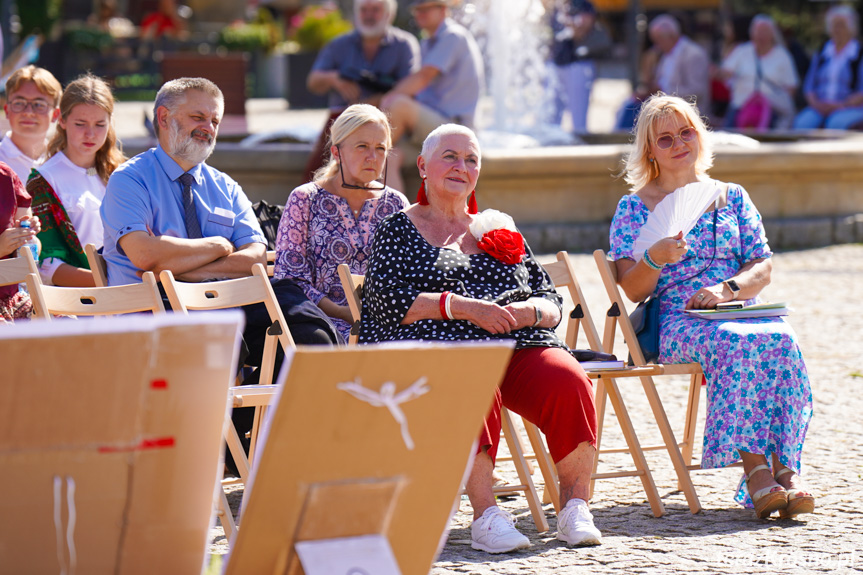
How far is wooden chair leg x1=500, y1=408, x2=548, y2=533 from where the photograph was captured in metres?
4.37

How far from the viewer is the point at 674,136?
200 inches

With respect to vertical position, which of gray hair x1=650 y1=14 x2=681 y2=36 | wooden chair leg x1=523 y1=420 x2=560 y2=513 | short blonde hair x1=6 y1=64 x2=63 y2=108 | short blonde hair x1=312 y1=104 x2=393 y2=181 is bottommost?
wooden chair leg x1=523 y1=420 x2=560 y2=513

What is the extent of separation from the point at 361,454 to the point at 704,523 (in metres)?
2.36

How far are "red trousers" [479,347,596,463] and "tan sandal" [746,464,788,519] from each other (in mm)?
676

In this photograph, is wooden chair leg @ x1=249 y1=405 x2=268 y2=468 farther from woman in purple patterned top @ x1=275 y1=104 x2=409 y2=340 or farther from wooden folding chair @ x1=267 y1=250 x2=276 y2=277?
wooden folding chair @ x1=267 y1=250 x2=276 y2=277

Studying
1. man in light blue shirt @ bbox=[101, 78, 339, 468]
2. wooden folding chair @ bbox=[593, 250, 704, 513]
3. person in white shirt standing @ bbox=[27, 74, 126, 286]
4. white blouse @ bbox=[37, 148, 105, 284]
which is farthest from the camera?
white blouse @ bbox=[37, 148, 105, 284]

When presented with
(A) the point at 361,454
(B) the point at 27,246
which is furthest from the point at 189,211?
(A) the point at 361,454

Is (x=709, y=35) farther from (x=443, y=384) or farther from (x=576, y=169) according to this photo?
(x=443, y=384)

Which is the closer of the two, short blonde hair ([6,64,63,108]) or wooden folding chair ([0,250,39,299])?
wooden folding chair ([0,250,39,299])

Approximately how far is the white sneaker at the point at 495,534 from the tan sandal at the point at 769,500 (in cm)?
92

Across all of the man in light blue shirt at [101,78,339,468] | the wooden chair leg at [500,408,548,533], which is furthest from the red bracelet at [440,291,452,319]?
the man in light blue shirt at [101,78,339,468]

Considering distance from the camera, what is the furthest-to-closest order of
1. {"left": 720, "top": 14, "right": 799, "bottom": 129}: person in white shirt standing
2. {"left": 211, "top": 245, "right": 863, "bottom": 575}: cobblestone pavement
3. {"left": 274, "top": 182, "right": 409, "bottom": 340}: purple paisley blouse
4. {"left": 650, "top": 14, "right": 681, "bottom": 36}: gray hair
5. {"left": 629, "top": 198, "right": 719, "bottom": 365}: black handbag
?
{"left": 650, "top": 14, "right": 681, "bottom": 36}: gray hair → {"left": 720, "top": 14, "right": 799, "bottom": 129}: person in white shirt standing → {"left": 274, "top": 182, "right": 409, "bottom": 340}: purple paisley blouse → {"left": 629, "top": 198, "right": 719, "bottom": 365}: black handbag → {"left": 211, "top": 245, "right": 863, "bottom": 575}: cobblestone pavement

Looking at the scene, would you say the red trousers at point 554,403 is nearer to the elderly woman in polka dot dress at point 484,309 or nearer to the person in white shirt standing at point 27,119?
the elderly woman in polka dot dress at point 484,309

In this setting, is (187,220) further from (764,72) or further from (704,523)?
(764,72)
